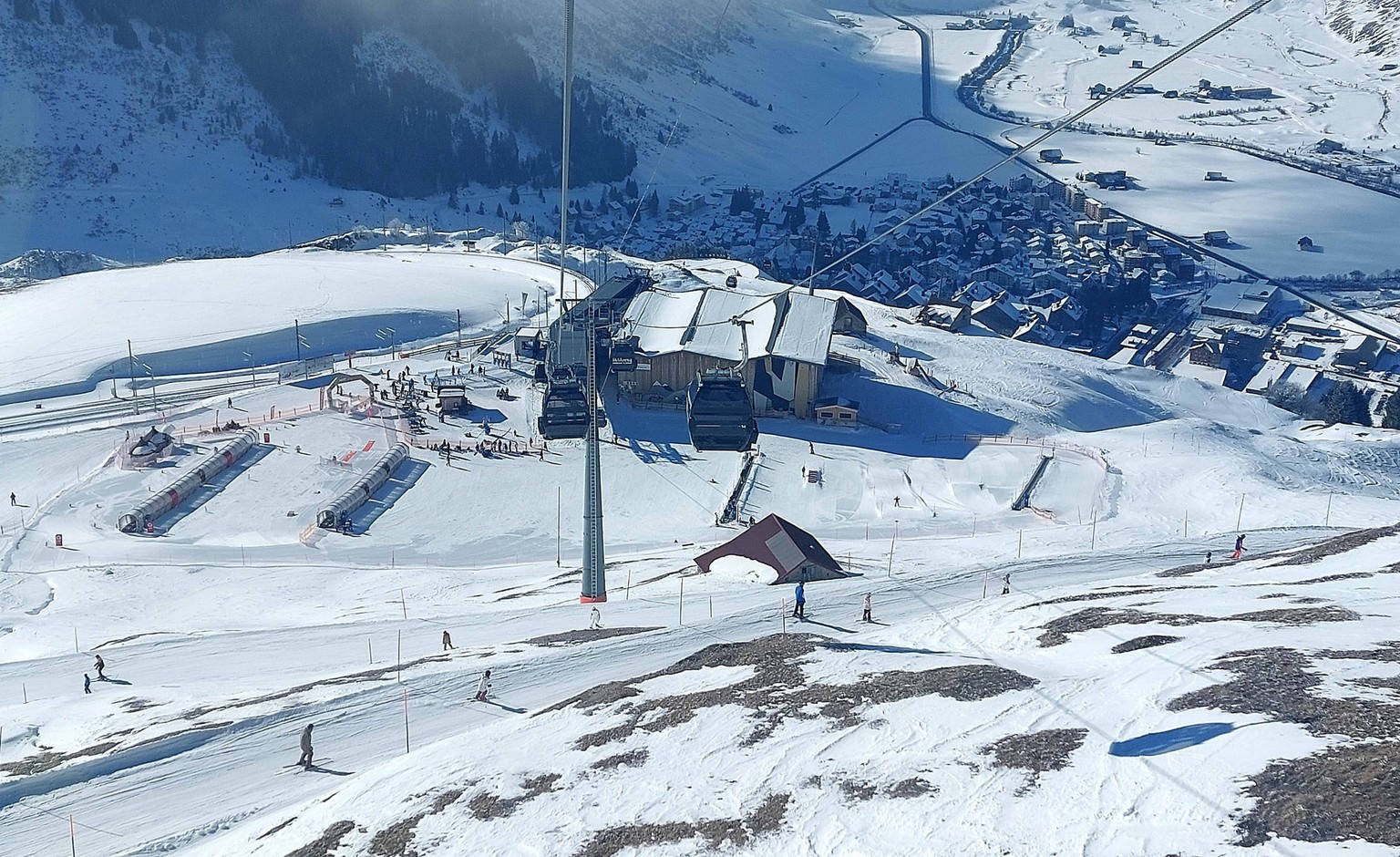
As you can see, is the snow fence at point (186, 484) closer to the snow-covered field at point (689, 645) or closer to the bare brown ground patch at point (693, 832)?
the snow-covered field at point (689, 645)

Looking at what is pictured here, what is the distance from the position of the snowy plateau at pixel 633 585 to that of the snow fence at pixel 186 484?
0.22 metres

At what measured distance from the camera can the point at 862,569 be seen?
26719 mm

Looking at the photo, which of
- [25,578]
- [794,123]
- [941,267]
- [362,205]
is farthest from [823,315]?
[794,123]

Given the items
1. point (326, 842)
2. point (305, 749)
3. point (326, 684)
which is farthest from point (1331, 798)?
point (326, 684)

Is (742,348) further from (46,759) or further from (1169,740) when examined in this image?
(1169,740)

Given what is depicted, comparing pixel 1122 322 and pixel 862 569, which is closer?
pixel 862 569

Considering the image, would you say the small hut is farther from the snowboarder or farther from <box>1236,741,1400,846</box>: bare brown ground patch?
<box>1236,741,1400,846</box>: bare brown ground patch

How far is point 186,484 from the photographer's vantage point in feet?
114

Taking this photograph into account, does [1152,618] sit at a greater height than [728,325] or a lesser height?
lesser

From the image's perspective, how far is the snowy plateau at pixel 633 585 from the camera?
13.2 meters

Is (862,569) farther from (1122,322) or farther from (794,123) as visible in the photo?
(794,123)

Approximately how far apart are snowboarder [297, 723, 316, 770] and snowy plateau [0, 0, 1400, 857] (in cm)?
43

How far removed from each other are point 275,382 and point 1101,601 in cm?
3835

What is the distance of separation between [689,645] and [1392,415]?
4731 centimetres
